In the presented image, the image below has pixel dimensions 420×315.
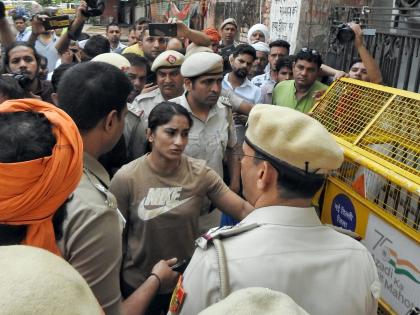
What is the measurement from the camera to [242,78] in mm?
4113

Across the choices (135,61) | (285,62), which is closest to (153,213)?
(135,61)

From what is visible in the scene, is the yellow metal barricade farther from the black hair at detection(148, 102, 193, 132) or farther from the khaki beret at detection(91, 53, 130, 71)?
the khaki beret at detection(91, 53, 130, 71)

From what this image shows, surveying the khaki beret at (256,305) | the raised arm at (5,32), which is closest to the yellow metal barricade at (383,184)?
the khaki beret at (256,305)

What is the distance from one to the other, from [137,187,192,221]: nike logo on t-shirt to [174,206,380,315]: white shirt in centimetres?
87

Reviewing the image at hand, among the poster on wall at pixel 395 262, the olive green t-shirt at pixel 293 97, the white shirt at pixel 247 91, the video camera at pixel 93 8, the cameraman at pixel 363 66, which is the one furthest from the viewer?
the video camera at pixel 93 8

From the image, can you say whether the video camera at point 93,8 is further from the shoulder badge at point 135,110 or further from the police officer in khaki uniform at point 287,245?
the police officer in khaki uniform at point 287,245

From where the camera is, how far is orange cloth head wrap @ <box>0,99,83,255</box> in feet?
3.48

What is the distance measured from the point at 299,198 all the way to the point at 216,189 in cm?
101

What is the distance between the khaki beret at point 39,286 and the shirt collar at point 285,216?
0.70m

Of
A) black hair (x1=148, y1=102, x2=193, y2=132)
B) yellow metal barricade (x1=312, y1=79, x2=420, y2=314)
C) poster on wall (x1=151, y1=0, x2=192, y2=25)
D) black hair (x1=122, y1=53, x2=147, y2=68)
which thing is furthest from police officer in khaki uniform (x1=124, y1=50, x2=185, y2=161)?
poster on wall (x1=151, y1=0, x2=192, y2=25)

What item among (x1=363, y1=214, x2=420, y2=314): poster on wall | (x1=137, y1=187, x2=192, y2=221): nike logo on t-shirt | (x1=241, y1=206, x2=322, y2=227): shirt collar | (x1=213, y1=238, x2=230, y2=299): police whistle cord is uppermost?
(x1=241, y1=206, x2=322, y2=227): shirt collar

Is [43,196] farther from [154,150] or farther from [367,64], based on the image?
[367,64]

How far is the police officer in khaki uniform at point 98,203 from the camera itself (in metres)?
1.24

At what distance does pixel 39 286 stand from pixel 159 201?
1532 mm
